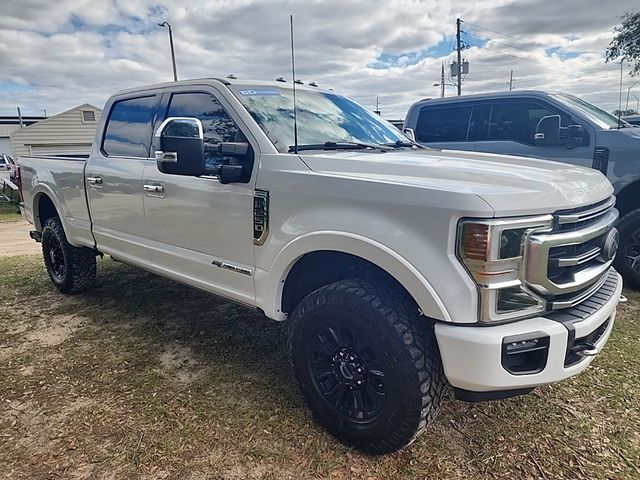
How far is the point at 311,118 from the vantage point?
3.21 meters

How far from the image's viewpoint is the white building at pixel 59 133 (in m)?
24.2

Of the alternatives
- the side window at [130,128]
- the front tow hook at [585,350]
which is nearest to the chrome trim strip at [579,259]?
the front tow hook at [585,350]

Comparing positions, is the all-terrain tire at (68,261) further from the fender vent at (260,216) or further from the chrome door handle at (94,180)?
the fender vent at (260,216)

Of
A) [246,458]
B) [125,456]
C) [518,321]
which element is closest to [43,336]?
[125,456]

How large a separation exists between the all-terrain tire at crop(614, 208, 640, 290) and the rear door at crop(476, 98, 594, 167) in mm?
745

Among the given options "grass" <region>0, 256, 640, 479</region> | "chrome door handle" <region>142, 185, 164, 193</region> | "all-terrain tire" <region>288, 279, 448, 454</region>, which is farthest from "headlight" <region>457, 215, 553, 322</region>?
"chrome door handle" <region>142, 185, 164, 193</region>

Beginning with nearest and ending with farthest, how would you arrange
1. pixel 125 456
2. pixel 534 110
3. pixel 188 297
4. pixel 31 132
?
pixel 125 456 < pixel 188 297 < pixel 534 110 < pixel 31 132

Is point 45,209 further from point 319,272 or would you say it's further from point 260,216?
Result: point 319,272

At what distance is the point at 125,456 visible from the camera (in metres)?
2.42

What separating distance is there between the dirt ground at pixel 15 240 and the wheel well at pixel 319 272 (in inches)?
286

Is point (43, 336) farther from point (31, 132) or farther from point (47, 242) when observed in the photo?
point (31, 132)

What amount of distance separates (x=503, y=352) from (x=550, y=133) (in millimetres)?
4007

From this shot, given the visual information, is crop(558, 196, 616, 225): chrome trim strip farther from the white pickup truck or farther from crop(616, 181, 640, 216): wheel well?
crop(616, 181, 640, 216): wheel well

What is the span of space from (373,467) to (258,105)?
221 centimetres
